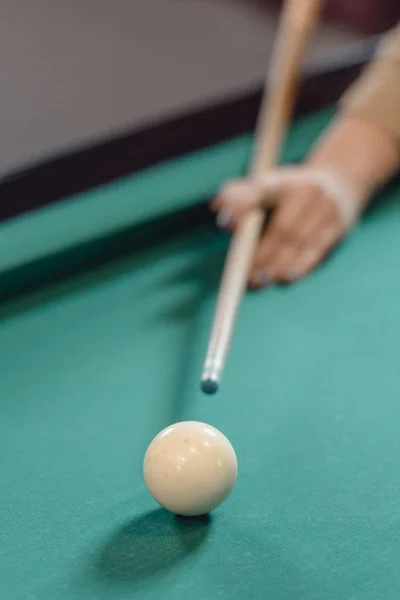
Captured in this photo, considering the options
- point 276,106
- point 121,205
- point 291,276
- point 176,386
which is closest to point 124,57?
point 276,106

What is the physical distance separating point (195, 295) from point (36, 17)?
1217 mm

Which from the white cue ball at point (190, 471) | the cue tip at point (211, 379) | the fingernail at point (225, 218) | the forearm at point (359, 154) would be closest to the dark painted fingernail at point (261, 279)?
the fingernail at point (225, 218)

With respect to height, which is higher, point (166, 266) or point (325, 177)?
point (325, 177)

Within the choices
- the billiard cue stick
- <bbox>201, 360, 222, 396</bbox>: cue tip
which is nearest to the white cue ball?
<bbox>201, 360, 222, 396</bbox>: cue tip

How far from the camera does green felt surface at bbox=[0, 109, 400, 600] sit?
0.81m

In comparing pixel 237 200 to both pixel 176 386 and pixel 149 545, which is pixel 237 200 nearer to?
pixel 176 386

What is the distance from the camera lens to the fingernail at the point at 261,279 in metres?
1.54

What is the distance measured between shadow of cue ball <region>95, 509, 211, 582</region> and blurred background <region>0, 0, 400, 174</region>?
905 millimetres

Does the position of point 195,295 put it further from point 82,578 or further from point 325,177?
point 82,578

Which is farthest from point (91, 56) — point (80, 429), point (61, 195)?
point (80, 429)

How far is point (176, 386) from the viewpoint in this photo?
120 centimetres

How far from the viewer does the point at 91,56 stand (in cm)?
210

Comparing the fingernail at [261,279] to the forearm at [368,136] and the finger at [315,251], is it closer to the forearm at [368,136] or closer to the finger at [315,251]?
the finger at [315,251]

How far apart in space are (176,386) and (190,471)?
0.37 metres
